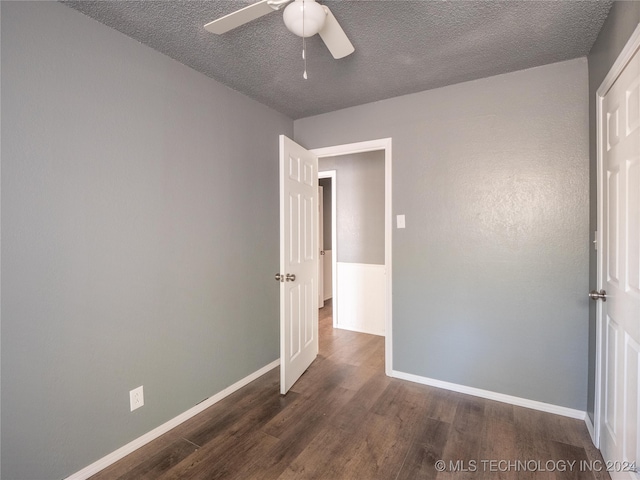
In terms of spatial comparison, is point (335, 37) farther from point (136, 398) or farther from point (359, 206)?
point (359, 206)

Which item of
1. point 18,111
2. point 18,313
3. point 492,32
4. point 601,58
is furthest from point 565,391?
point 18,111

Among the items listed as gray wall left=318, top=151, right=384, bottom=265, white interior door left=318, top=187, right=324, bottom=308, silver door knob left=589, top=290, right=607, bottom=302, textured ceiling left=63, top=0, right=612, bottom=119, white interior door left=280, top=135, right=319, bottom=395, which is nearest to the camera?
textured ceiling left=63, top=0, right=612, bottom=119

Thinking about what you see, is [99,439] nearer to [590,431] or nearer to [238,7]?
[238,7]

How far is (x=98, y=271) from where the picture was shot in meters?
1.65

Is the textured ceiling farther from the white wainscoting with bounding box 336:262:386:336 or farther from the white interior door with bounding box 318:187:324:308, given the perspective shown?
the white interior door with bounding box 318:187:324:308

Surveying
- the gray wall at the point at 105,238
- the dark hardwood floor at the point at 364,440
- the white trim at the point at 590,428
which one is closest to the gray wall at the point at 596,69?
the white trim at the point at 590,428

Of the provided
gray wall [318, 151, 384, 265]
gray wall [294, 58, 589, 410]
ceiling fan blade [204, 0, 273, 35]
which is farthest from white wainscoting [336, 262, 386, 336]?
ceiling fan blade [204, 0, 273, 35]

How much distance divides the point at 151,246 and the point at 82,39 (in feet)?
3.68

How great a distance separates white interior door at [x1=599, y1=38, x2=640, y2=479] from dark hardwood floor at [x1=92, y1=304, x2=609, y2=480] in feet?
1.13

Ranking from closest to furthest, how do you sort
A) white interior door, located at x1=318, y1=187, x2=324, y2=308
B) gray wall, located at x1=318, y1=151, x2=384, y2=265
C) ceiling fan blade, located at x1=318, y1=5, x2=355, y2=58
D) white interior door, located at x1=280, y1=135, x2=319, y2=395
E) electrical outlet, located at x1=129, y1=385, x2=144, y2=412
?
ceiling fan blade, located at x1=318, y1=5, x2=355, y2=58
electrical outlet, located at x1=129, y1=385, x2=144, y2=412
white interior door, located at x1=280, y1=135, x2=319, y2=395
gray wall, located at x1=318, y1=151, x2=384, y2=265
white interior door, located at x1=318, y1=187, x2=324, y2=308

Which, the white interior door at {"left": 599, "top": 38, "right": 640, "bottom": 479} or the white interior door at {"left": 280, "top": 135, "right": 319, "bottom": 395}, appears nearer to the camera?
the white interior door at {"left": 599, "top": 38, "right": 640, "bottom": 479}

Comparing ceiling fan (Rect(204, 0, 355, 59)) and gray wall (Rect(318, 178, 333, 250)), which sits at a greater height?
ceiling fan (Rect(204, 0, 355, 59))

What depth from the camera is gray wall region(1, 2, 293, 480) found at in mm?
1390

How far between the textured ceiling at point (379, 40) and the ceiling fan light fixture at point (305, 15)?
1.11ft
